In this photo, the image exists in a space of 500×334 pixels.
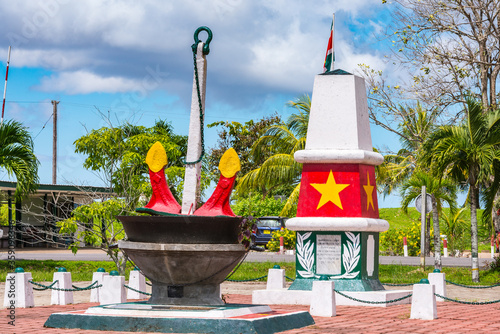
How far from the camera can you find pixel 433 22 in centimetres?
2323

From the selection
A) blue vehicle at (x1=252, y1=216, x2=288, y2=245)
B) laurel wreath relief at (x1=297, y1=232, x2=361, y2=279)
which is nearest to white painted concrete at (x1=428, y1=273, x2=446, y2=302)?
laurel wreath relief at (x1=297, y1=232, x2=361, y2=279)

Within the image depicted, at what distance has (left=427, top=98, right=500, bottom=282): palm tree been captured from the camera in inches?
746

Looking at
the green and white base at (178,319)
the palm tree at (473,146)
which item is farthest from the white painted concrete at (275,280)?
the palm tree at (473,146)

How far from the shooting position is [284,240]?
33.2 m

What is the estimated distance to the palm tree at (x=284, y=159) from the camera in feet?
102

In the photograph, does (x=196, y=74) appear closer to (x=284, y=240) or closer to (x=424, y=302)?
(x=424, y=302)

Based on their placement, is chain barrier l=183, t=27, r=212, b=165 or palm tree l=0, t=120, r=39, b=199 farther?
palm tree l=0, t=120, r=39, b=199

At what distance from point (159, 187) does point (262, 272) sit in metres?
11.8

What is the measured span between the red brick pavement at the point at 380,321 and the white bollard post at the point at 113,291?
0.56 m

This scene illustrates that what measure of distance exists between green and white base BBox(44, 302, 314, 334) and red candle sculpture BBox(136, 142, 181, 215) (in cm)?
132

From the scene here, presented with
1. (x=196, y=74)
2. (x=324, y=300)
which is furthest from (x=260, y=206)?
(x=196, y=74)

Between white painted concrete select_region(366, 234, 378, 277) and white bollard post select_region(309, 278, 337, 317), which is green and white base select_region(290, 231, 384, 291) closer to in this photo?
white painted concrete select_region(366, 234, 378, 277)

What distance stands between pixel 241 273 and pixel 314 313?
9.69m

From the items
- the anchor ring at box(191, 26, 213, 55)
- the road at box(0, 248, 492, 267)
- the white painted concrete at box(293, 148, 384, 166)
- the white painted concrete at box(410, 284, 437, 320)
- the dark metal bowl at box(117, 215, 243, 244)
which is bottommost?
the road at box(0, 248, 492, 267)
